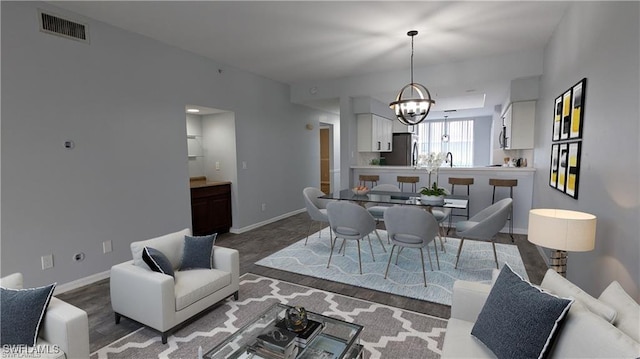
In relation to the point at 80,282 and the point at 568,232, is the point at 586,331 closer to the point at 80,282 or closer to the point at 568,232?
the point at 568,232

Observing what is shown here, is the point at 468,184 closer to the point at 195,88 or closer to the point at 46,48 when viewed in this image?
the point at 195,88

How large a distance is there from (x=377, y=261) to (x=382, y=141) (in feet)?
12.2

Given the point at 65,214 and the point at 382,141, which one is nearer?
the point at 65,214

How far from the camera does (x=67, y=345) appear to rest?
170cm

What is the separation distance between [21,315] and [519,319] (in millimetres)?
2499

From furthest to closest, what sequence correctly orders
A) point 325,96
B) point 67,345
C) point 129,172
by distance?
point 325,96 < point 129,172 < point 67,345

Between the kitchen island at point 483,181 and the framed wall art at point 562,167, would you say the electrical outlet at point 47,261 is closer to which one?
the kitchen island at point 483,181

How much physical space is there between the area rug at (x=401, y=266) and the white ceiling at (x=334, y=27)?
111 inches

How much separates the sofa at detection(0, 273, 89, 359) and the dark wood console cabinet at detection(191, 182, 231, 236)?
3.08 m

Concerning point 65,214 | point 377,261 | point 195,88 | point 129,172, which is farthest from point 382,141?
point 65,214

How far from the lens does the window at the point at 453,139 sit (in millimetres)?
10648

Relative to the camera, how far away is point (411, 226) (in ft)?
10.7

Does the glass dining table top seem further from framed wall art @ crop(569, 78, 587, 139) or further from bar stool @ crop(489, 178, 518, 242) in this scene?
framed wall art @ crop(569, 78, 587, 139)

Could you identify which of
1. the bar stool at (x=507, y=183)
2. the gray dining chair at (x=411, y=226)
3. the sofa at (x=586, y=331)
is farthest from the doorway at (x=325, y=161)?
the sofa at (x=586, y=331)
